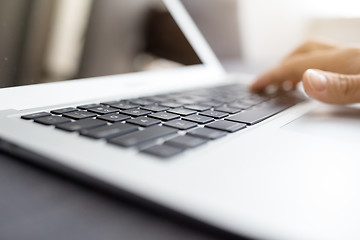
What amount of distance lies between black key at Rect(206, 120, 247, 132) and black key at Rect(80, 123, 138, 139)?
0.09 metres

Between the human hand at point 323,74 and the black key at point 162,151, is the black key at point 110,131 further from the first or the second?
the human hand at point 323,74

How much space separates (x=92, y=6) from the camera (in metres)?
0.51

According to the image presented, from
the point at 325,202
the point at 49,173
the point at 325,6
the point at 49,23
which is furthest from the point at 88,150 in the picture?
the point at 325,6

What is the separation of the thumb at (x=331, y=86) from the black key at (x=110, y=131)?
315 mm

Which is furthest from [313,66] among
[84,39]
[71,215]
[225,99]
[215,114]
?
[71,215]

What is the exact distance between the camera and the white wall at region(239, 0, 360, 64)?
157 cm

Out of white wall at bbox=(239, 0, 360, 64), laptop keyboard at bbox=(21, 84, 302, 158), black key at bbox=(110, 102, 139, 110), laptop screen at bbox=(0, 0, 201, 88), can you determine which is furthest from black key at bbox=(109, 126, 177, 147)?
white wall at bbox=(239, 0, 360, 64)

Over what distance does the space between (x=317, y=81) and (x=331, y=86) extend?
0.03m

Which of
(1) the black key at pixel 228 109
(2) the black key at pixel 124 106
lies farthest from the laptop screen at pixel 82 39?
(1) the black key at pixel 228 109

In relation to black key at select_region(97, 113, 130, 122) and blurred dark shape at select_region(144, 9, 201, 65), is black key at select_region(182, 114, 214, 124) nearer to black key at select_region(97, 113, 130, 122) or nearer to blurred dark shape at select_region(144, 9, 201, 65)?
black key at select_region(97, 113, 130, 122)

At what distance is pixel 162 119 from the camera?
0.33 metres

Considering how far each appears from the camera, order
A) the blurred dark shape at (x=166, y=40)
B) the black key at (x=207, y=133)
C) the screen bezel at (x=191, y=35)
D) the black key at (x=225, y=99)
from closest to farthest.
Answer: the black key at (x=207, y=133) < the black key at (x=225, y=99) < the blurred dark shape at (x=166, y=40) < the screen bezel at (x=191, y=35)

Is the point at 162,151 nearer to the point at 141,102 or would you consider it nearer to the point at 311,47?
the point at 141,102

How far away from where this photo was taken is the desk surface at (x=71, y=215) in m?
0.19
